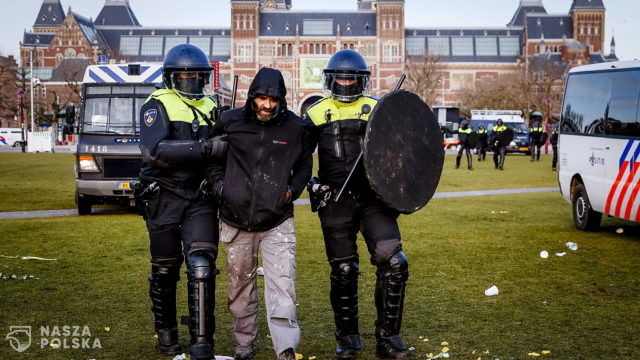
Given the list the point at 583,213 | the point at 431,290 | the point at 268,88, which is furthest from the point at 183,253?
the point at 583,213

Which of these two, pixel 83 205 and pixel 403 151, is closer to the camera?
pixel 403 151

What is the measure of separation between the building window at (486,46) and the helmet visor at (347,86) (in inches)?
4029

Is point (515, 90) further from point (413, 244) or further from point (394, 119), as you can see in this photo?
point (394, 119)

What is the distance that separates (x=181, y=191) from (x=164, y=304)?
2.47ft

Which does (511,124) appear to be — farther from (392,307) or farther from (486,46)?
(486,46)

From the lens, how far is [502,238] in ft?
32.7

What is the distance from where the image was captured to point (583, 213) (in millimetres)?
10727

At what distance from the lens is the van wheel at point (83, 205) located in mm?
12562

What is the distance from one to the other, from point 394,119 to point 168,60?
1.48 m

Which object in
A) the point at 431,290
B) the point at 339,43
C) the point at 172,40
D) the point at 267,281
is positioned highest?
the point at 172,40

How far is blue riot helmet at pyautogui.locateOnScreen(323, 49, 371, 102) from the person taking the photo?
480 cm

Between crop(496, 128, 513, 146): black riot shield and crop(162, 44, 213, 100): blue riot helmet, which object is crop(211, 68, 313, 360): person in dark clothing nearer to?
crop(162, 44, 213, 100): blue riot helmet

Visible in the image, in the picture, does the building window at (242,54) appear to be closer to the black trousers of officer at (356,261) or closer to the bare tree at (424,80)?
the bare tree at (424,80)

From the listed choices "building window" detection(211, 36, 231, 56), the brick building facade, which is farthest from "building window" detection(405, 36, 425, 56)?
"building window" detection(211, 36, 231, 56)
